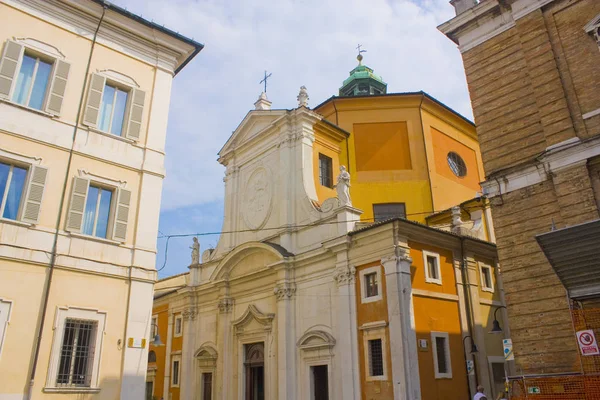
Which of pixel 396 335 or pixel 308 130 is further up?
pixel 308 130

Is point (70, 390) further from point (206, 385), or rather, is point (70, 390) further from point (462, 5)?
point (206, 385)

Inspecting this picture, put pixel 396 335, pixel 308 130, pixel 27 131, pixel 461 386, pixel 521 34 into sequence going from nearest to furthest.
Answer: pixel 27 131 < pixel 521 34 < pixel 396 335 < pixel 461 386 < pixel 308 130

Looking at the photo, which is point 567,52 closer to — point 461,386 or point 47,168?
point 461,386

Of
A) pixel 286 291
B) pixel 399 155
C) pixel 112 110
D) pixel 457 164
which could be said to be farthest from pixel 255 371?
pixel 457 164

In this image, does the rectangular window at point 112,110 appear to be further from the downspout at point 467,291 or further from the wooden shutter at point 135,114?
the downspout at point 467,291

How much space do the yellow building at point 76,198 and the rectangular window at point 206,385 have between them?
40.7 ft

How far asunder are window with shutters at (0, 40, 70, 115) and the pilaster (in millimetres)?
10083

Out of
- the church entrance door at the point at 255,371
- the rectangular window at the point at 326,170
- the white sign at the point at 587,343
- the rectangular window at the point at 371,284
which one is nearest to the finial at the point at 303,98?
the rectangular window at the point at 326,170

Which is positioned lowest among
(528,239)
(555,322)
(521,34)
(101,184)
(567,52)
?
(555,322)

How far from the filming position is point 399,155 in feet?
71.8

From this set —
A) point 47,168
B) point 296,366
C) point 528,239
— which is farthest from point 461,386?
point 47,168

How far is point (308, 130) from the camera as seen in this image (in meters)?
21.2

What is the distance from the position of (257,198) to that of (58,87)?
12.5 meters

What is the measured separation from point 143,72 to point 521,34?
923 centimetres
